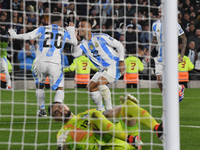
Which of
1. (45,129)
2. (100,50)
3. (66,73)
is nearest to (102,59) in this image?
(100,50)

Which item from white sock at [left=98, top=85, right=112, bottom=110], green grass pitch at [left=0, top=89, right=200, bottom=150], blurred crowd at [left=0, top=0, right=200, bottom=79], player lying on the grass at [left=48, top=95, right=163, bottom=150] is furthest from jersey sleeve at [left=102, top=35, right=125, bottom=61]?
blurred crowd at [left=0, top=0, right=200, bottom=79]

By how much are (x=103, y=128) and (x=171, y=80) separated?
3.10ft

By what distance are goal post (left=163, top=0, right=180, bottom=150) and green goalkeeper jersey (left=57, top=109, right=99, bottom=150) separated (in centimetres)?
93

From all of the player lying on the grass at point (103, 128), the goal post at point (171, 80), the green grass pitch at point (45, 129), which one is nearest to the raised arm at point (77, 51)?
the green grass pitch at point (45, 129)

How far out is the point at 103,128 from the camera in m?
3.87

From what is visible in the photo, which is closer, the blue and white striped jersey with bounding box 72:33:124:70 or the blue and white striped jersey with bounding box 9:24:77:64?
the blue and white striped jersey with bounding box 72:33:124:70

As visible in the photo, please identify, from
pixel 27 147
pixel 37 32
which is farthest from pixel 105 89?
pixel 27 147

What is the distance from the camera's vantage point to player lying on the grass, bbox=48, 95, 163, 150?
12.7 ft

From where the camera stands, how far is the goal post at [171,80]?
3.36 metres

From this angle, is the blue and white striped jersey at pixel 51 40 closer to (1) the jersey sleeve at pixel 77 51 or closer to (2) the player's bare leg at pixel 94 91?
(1) the jersey sleeve at pixel 77 51

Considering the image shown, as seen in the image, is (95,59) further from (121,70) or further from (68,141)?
(68,141)

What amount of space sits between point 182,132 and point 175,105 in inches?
88.7

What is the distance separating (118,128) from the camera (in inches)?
156

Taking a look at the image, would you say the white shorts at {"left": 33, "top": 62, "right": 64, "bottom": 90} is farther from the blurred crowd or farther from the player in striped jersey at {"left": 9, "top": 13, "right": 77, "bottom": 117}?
the blurred crowd
